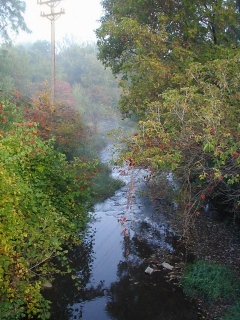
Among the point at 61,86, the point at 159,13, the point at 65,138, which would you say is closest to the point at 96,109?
the point at 61,86

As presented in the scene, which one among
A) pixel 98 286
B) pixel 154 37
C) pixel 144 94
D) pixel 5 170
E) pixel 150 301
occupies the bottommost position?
pixel 150 301

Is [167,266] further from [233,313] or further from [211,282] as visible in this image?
[233,313]

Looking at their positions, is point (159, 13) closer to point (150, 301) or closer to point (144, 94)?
point (144, 94)

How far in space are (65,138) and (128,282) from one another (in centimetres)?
835

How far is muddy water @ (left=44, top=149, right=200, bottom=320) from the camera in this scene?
8.41 metres

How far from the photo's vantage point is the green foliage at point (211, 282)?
872 centimetres

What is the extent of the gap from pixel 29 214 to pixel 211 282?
485 centimetres

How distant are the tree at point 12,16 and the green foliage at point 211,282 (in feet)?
99.9

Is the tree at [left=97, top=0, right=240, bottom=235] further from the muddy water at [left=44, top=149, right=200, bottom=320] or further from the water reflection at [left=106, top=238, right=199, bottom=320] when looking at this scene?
the water reflection at [left=106, top=238, right=199, bottom=320]

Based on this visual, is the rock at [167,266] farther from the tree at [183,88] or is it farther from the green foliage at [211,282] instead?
the tree at [183,88]

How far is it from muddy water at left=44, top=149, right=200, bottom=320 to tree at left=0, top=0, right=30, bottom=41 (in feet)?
84.8

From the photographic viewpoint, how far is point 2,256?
607cm

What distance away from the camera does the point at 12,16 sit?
33.1 metres

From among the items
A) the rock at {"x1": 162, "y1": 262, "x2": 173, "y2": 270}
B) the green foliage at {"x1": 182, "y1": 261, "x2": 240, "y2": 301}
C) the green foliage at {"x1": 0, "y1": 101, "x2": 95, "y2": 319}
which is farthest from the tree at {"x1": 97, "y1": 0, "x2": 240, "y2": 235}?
the green foliage at {"x1": 0, "y1": 101, "x2": 95, "y2": 319}
